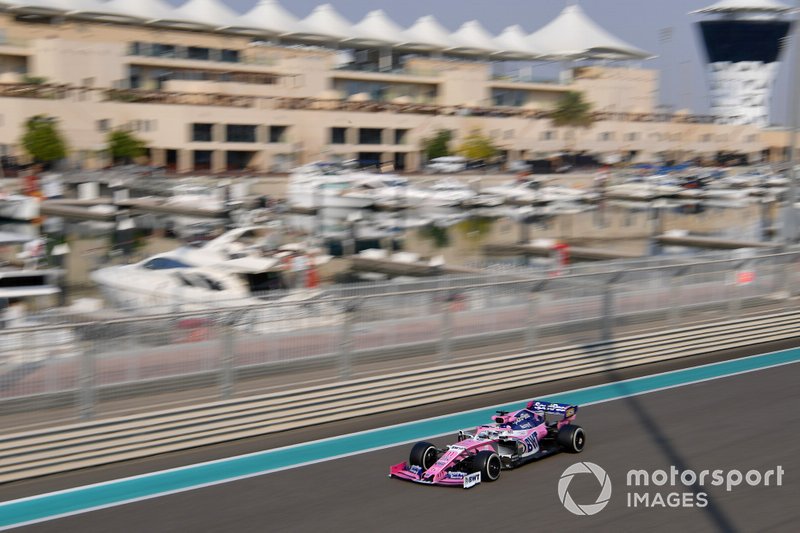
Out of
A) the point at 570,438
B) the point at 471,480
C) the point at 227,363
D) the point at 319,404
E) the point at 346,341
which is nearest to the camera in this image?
the point at 471,480

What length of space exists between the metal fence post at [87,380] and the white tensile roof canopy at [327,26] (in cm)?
9180

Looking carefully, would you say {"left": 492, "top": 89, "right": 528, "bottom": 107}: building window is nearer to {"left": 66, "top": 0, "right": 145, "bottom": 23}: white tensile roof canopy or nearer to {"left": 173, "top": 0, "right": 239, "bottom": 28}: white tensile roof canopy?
{"left": 173, "top": 0, "right": 239, "bottom": 28}: white tensile roof canopy

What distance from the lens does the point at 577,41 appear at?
380 feet

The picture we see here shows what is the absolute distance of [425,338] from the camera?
553 inches

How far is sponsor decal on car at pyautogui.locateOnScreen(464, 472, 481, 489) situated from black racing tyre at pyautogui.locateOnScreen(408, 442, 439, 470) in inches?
19.6

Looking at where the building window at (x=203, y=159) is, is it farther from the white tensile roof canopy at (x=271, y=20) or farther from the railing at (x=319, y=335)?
the railing at (x=319, y=335)

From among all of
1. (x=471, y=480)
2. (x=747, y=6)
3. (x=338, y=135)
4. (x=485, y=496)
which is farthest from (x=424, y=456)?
(x=747, y=6)

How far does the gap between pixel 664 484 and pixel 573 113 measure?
86363 millimetres

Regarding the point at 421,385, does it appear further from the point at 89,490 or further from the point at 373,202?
the point at 373,202

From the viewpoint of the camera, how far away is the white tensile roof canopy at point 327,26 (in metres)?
101

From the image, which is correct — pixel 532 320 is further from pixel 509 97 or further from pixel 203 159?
pixel 509 97

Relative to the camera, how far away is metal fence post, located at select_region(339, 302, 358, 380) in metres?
13.2

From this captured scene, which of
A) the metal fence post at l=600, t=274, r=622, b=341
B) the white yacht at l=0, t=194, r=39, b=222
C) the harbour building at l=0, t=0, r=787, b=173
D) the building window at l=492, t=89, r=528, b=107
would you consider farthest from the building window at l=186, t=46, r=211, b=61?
the metal fence post at l=600, t=274, r=622, b=341

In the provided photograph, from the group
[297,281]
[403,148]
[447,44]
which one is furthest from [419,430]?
[447,44]
